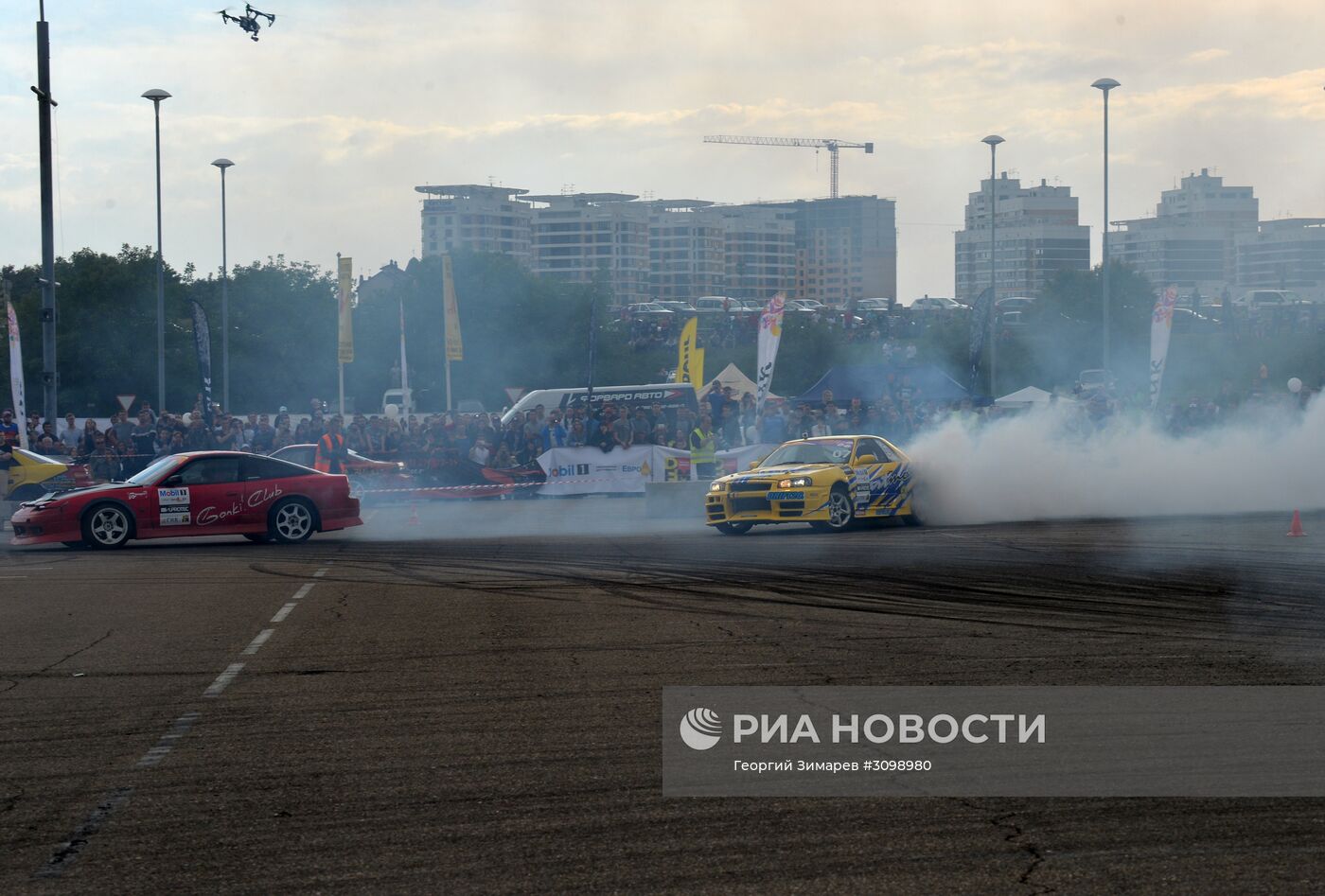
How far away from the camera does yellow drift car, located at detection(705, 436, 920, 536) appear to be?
1955 centimetres

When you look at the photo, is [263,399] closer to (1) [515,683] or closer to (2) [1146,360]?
(2) [1146,360]

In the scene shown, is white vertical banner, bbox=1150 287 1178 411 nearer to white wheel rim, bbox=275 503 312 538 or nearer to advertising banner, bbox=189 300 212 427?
white wheel rim, bbox=275 503 312 538

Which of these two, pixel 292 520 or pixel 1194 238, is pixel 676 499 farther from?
pixel 1194 238

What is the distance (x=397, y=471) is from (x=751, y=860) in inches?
944

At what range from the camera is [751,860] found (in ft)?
15.5

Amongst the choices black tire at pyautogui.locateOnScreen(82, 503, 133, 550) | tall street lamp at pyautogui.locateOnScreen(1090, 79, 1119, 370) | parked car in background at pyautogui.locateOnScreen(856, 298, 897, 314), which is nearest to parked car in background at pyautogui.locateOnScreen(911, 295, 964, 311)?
parked car in background at pyautogui.locateOnScreen(856, 298, 897, 314)

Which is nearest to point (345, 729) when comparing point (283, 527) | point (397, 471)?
point (283, 527)

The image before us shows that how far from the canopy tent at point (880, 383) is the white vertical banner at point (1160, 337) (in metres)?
5.94

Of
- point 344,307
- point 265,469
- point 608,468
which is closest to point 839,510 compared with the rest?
point 265,469

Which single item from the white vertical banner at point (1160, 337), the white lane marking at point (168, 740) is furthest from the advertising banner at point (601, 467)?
the white lane marking at point (168, 740)

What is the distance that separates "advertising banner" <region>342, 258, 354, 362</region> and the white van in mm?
4534

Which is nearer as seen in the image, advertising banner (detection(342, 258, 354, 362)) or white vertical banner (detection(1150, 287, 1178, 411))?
white vertical banner (detection(1150, 287, 1178, 411))

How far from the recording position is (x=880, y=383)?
40.0 metres

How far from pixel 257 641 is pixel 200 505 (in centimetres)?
964
